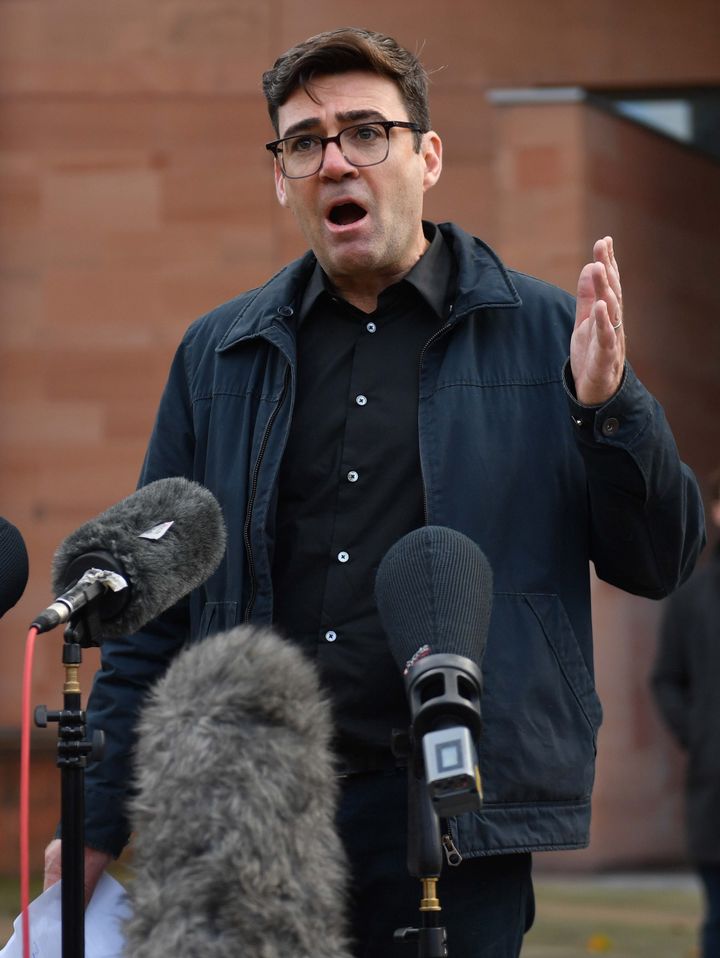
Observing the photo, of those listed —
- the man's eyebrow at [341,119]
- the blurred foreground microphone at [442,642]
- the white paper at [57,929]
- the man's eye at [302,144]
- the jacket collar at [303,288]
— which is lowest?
the white paper at [57,929]

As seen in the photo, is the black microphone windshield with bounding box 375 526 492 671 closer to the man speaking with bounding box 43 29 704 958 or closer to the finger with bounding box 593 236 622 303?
the man speaking with bounding box 43 29 704 958

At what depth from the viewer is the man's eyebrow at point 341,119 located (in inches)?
130

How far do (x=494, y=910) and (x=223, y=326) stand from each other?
4.15ft

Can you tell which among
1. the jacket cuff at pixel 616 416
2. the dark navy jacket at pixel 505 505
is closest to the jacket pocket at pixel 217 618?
the dark navy jacket at pixel 505 505

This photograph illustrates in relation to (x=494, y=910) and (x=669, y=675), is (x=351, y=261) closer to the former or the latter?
(x=494, y=910)

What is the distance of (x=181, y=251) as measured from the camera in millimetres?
10477

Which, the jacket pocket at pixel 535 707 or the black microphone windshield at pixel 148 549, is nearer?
the black microphone windshield at pixel 148 549

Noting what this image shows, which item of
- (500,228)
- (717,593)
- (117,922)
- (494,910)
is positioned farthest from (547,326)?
(500,228)

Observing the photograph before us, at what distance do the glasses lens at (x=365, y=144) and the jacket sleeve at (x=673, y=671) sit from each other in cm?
414

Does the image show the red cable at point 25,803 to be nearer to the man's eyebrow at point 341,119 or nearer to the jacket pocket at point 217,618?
the jacket pocket at point 217,618

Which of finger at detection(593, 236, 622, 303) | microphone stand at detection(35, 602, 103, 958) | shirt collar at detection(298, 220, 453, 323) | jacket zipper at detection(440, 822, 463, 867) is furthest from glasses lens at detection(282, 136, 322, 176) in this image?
Result: jacket zipper at detection(440, 822, 463, 867)

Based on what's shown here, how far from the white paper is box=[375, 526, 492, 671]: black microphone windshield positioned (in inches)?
27.7

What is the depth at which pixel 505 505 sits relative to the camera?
3180 mm

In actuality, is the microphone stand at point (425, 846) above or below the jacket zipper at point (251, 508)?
below
